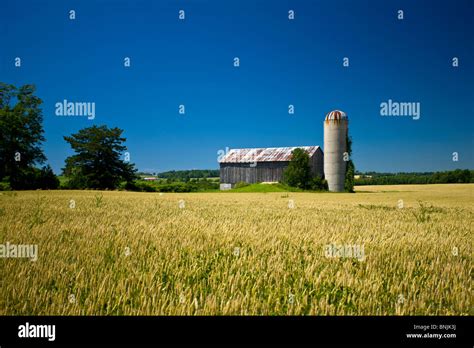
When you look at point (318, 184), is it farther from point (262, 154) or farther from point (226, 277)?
point (226, 277)

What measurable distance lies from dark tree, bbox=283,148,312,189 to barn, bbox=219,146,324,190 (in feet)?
11.8

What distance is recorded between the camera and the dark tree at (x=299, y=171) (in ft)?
182

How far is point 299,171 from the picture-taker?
55.2 meters

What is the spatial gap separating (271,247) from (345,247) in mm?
1291

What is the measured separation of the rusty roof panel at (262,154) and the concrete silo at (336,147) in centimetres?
472

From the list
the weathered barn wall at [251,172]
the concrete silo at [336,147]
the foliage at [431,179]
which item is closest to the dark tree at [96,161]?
the weathered barn wall at [251,172]

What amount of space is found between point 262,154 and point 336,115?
16927mm

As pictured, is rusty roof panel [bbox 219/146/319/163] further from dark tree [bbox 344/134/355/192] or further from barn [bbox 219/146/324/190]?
dark tree [bbox 344/134/355/192]

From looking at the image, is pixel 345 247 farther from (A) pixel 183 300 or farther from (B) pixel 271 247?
(A) pixel 183 300

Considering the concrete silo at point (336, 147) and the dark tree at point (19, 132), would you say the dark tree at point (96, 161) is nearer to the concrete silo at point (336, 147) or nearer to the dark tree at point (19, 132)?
the dark tree at point (19, 132)
